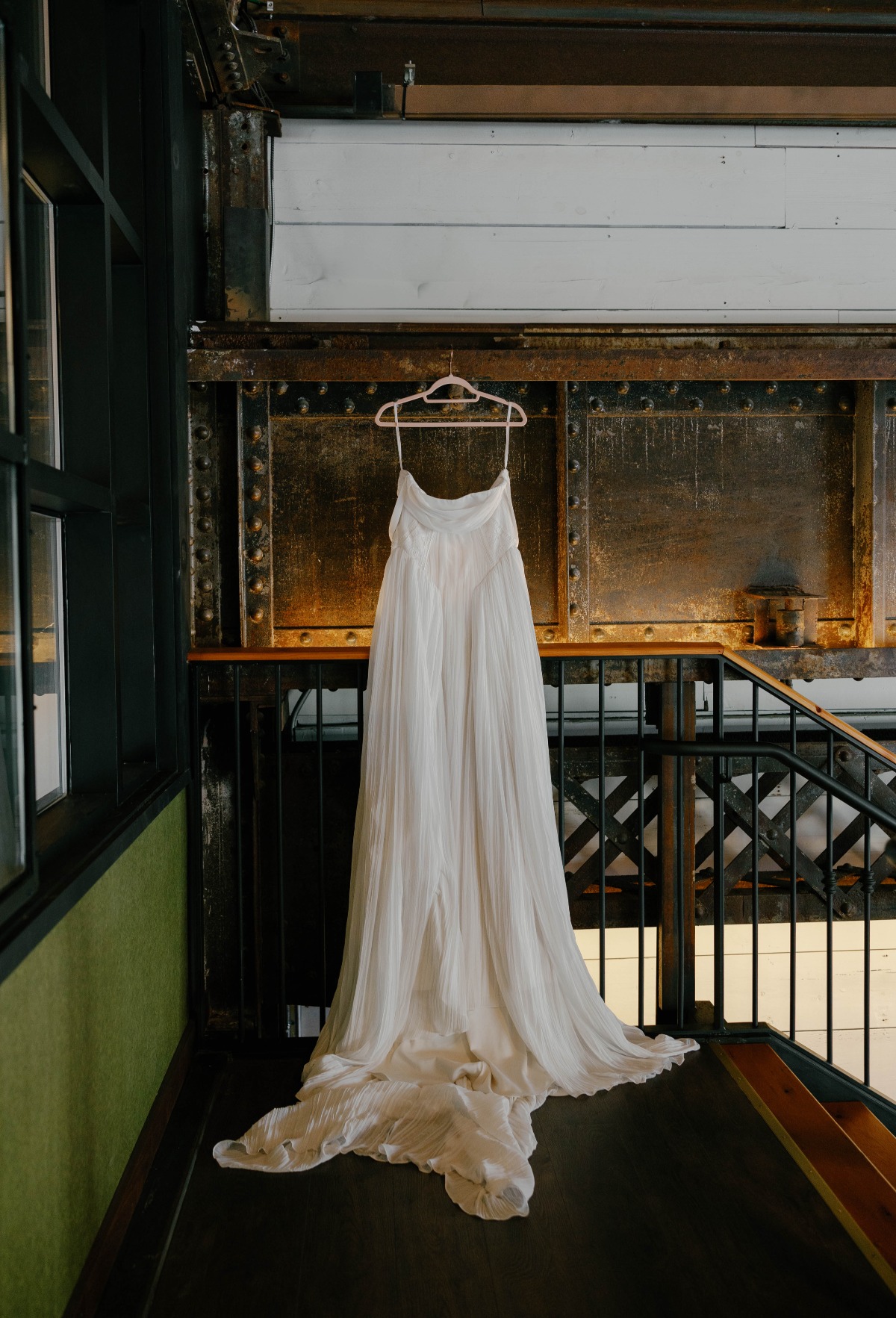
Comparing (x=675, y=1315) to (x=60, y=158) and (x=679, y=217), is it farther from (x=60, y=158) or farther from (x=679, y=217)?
(x=679, y=217)

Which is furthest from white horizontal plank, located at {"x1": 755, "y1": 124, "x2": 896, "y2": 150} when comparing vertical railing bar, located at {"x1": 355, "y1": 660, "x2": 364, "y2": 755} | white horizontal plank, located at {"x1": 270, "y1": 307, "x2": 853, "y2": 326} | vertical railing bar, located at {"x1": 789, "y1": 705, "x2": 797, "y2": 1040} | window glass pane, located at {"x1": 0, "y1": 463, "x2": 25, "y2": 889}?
window glass pane, located at {"x1": 0, "y1": 463, "x2": 25, "y2": 889}

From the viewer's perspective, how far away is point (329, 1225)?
186cm

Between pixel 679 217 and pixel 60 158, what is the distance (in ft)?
8.07

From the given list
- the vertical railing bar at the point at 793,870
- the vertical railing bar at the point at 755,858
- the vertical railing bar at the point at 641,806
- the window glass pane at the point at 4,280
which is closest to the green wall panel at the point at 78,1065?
the window glass pane at the point at 4,280

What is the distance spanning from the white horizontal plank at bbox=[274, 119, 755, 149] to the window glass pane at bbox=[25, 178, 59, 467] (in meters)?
1.76

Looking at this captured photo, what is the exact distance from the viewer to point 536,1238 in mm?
1812

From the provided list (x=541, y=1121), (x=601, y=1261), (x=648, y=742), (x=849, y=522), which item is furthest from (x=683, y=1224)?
(x=849, y=522)

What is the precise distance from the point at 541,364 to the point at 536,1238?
2.58 m

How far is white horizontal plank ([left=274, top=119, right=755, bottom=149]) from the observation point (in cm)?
330

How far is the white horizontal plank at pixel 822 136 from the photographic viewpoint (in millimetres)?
3391

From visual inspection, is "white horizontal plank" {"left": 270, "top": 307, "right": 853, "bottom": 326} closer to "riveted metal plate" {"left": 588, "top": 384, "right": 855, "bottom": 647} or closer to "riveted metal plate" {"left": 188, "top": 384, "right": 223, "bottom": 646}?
"riveted metal plate" {"left": 588, "top": 384, "right": 855, "bottom": 647}

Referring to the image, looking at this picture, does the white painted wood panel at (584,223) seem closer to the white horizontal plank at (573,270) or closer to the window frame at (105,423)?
the white horizontal plank at (573,270)

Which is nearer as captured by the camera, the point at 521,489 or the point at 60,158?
the point at 60,158

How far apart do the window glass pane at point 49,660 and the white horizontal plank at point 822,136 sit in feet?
10.1
